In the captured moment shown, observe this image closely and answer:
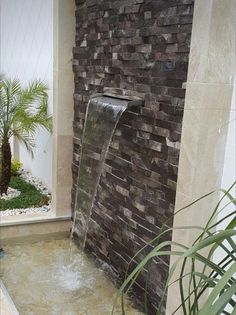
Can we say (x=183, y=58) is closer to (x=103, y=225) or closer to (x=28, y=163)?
(x=103, y=225)

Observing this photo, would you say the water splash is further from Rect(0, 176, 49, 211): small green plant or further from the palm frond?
the palm frond

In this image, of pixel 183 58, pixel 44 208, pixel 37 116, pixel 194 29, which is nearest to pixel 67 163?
pixel 44 208

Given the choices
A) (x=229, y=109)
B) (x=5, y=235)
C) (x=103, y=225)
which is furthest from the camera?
(x=5, y=235)

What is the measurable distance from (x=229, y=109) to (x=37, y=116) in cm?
293

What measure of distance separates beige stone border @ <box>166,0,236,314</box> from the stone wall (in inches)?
8.2

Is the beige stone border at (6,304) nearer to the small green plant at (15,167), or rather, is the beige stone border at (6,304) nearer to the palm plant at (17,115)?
the palm plant at (17,115)

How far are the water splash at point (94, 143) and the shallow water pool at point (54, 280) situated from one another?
275 millimetres

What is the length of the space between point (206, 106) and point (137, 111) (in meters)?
0.76

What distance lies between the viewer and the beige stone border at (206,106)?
1671 mm

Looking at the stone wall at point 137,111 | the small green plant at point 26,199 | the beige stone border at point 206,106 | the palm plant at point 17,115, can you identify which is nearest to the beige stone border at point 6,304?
the stone wall at point 137,111

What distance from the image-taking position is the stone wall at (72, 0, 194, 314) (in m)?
2.12

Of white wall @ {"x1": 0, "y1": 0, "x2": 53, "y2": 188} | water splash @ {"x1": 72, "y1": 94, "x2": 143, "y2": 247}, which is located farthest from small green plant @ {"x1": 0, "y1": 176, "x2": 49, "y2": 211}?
water splash @ {"x1": 72, "y1": 94, "x2": 143, "y2": 247}

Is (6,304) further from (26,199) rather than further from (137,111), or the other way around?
(26,199)

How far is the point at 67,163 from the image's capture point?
353 centimetres
